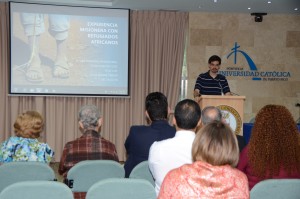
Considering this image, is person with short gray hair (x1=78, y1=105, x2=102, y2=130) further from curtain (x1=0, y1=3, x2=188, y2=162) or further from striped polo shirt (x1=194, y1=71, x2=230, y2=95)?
curtain (x1=0, y1=3, x2=188, y2=162)

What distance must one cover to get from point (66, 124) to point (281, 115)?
530 centimetres

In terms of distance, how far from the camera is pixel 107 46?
23.5ft

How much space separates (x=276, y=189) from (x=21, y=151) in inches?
77.2

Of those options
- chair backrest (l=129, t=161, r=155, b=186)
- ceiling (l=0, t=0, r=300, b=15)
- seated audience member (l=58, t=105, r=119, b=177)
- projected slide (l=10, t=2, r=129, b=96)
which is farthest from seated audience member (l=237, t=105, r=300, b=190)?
projected slide (l=10, t=2, r=129, b=96)

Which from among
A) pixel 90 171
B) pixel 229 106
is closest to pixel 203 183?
pixel 90 171

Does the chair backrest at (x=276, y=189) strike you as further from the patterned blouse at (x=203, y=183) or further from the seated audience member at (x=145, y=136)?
the seated audience member at (x=145, y=136)

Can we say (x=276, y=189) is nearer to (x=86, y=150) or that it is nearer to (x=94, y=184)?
(x=94, y=184)

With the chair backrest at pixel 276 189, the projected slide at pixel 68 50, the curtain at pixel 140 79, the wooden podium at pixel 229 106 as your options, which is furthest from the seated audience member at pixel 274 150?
the curtain at pixel 140 79

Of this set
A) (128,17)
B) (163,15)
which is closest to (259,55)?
(163,15)

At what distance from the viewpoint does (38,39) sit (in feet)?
22.7

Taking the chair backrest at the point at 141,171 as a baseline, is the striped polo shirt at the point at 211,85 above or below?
above

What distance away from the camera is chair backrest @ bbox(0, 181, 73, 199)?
2.07m

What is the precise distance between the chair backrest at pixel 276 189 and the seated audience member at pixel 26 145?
1.75m

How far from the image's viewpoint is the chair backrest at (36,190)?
207 centimetres
